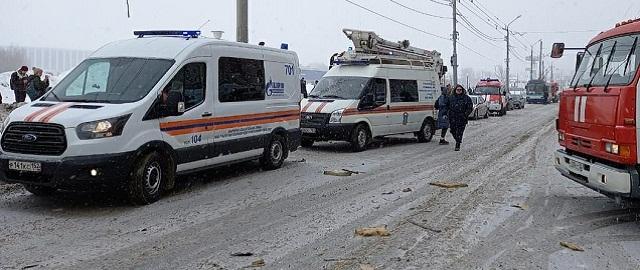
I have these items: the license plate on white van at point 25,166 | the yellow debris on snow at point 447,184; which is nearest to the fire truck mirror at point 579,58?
the yellow debris on snow at point 447,184

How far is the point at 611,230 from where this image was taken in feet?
20.2

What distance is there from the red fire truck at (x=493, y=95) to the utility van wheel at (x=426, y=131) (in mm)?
18019

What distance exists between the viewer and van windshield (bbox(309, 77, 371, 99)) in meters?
13.4

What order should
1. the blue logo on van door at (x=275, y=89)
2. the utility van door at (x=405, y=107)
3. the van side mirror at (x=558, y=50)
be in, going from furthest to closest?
the utility van door at (x=405, y=107) → the blue logo on van door at (x=275, y=89) → the van side mirror at (x=558, y=50)

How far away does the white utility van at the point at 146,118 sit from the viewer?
255 inches

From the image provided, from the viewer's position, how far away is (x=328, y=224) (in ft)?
20.5

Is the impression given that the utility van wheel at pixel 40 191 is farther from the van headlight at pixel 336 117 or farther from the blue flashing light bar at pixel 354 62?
the blue flashing light bar at pixel 354 62

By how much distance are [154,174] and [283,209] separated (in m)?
1.74

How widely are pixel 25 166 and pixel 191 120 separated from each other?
218cm

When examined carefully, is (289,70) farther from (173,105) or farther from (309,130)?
(173,105)

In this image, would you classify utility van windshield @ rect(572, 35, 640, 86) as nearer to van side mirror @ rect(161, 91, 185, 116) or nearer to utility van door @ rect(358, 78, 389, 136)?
van side mirror @ rect(161, 91, 185, 116)

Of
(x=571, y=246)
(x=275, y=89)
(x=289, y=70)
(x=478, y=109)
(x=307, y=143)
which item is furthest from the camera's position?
(x=478, y=109)

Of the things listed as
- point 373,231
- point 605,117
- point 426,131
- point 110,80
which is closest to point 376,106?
point 426,131

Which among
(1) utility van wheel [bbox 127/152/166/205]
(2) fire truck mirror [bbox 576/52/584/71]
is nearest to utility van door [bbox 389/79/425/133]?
(2) fire truck mirror [bbox 576/52/584/71]
